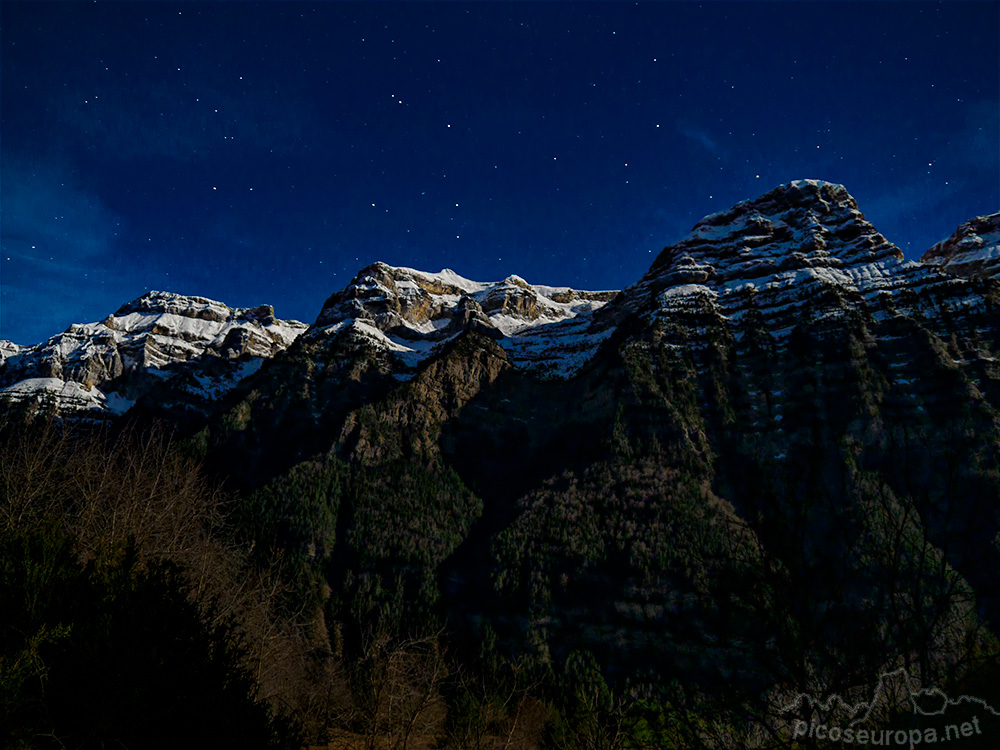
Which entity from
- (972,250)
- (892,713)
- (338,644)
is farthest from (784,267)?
(892,713)

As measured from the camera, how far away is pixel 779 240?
16862 centimetres

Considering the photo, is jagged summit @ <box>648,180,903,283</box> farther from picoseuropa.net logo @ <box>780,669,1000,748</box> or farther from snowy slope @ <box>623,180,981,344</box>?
picoseuropa.net logo @ <box>780,669,1000,748</box>

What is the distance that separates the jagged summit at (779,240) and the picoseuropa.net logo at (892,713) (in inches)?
6741

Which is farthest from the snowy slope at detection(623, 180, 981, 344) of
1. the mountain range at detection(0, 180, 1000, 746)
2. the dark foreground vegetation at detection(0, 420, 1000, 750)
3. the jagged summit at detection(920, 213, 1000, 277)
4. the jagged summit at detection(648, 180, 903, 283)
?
the dark foreground vegetation at detection(0, 420, 1000, 750)

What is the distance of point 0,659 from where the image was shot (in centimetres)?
987

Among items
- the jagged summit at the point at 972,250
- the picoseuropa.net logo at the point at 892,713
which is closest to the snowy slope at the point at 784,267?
the jagged summit at the point at 972,250

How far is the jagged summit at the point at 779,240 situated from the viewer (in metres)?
152

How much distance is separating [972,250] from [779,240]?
55876mm

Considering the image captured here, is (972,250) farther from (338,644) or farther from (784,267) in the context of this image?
(338,644)

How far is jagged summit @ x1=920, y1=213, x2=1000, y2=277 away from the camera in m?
144

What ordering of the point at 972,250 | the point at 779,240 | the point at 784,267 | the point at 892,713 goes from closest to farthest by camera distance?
the point at 892,713 < the point at 784,267 < the point at 972,250 < the point at 779,240

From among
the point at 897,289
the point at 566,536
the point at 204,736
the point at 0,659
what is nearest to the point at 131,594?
the point at 0,659

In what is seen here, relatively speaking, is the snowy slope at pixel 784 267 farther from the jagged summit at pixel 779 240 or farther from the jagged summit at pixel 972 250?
the jagged summit at pixel 972 250

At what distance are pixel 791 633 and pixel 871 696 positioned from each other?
60.7 inches
